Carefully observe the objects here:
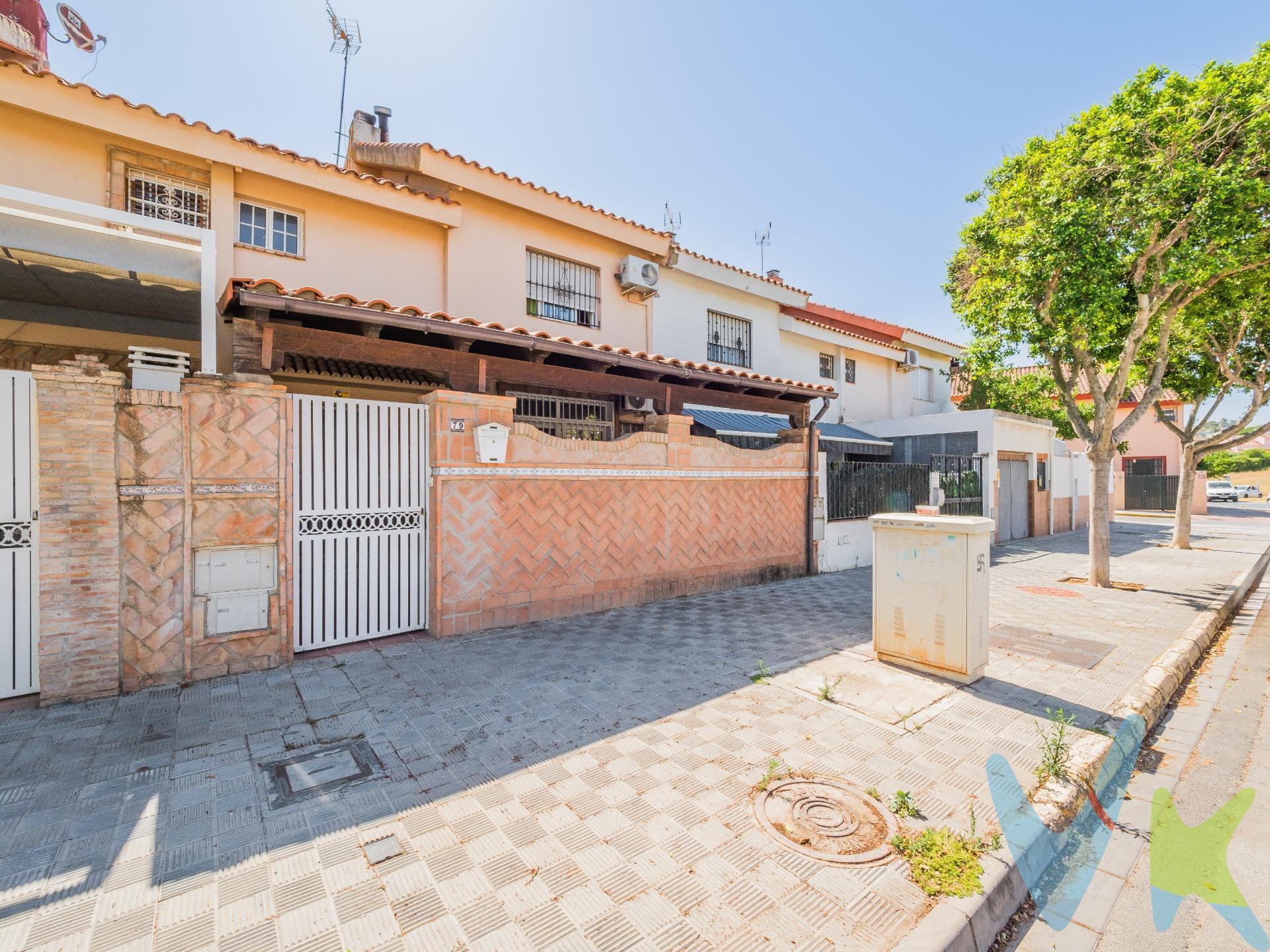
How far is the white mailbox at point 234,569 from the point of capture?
558 centimetres

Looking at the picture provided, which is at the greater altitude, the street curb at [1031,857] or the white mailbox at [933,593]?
the white mailbox at [933,593]

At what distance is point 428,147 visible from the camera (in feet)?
31.1

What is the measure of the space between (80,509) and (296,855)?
407 cm

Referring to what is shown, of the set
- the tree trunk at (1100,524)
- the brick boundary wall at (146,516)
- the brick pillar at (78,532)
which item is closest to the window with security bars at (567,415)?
the brick boundary wall at (146,516)

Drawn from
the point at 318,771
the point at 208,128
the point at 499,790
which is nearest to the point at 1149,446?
the point at 499,790

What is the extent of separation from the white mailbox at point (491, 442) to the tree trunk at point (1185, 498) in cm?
1750

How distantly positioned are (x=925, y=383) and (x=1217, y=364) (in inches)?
327

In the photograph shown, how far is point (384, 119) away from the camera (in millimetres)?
11672

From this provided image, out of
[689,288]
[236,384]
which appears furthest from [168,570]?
[689,288]

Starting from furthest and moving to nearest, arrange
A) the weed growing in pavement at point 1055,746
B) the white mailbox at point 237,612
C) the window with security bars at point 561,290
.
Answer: the window with security bars at point 561,290 → the white mailbox at point 237,612 → the weed growing in pavement at point 1055,746

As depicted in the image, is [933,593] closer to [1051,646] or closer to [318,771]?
[1051,646]

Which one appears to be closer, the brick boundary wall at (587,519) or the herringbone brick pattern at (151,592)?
the herringbone brick pattern at (151,592)

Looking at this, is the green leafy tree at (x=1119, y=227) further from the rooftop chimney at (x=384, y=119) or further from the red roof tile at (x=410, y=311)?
the rooftop chimney at (x=384, y=119)

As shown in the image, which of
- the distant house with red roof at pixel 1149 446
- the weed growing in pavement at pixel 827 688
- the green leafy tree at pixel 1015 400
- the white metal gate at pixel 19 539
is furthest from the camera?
the distant house with red roof at pixel 1149 446
